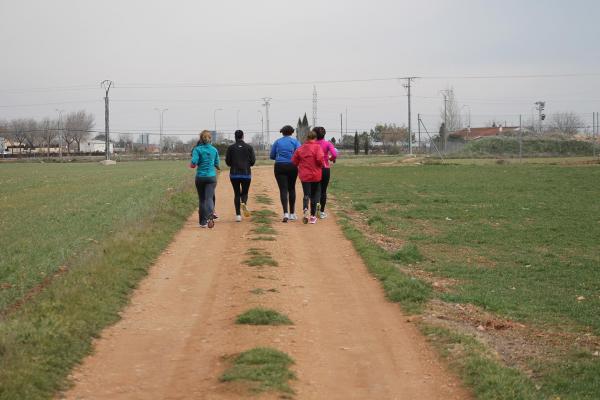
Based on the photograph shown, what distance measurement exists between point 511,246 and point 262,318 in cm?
769

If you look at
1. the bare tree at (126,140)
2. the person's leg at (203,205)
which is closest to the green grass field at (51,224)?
the person's leg at (203,205)

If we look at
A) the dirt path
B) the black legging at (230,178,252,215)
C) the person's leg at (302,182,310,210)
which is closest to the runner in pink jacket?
the person's leg at (302,182,310,210)

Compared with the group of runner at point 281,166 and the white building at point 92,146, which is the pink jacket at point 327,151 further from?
the white building at point 92,146

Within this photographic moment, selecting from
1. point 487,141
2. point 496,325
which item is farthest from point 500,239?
point 487,141

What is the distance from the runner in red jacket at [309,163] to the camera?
15.5m

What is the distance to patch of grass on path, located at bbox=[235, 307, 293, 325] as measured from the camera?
789 cm

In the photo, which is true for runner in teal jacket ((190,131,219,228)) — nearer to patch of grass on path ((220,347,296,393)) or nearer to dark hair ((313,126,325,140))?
dark hair ((313,126,325,140))

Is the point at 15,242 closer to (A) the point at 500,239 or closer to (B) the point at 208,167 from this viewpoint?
(B) the point at 208,167

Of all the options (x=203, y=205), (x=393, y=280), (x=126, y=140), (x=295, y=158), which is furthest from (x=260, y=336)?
(x=126, y=140)

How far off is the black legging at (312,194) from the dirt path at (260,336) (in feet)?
12.9

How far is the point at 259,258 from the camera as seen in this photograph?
11312 mm

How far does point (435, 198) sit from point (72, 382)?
715 inches

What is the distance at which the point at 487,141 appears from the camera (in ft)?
205

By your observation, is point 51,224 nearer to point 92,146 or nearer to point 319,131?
point 319,131
